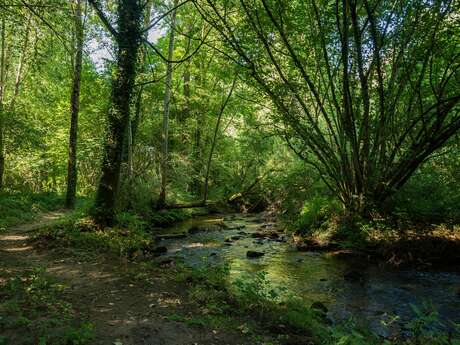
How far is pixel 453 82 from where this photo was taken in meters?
9.55

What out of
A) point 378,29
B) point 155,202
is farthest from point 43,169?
point 378,29

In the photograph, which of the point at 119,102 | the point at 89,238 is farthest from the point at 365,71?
the point at 89,238

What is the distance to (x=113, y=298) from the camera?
5.19 m

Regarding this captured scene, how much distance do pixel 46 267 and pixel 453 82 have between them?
439 inches

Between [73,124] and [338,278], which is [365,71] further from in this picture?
[73,124]

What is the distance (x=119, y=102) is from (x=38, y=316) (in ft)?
19.6

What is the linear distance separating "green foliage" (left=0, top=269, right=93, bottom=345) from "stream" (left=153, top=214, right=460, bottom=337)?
13.1 ft

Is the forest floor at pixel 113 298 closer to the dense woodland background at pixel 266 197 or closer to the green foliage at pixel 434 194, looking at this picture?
the dense woodland background at pixel 266 197

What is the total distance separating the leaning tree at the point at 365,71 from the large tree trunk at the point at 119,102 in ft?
6.87

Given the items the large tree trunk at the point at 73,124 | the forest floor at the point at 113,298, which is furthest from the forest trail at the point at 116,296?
the large tree trunk at the point at 73,124

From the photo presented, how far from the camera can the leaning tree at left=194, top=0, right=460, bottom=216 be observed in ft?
27.0

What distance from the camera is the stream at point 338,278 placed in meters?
6.27

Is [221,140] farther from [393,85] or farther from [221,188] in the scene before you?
[393,85]

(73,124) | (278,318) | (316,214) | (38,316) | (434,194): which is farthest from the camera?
(73,124)
